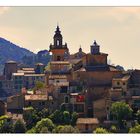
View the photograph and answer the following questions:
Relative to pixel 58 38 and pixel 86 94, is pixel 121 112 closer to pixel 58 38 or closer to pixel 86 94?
pixel 86 94

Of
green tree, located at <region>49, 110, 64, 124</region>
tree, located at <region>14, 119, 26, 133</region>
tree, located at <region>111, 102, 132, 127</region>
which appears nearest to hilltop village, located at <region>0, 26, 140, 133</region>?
tree, located at <region>111, 102, 132, 127</region>

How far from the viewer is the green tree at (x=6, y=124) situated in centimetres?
1558

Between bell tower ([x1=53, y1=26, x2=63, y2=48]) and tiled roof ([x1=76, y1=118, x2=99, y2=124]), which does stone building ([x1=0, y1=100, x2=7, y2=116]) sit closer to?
tiled roof ([x1=76, y1=118, x2=99, y2=124])

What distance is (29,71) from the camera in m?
35.0

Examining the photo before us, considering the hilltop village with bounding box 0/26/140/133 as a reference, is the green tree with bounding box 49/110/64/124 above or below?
below

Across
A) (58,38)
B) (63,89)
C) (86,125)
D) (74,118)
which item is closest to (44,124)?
(86,125)

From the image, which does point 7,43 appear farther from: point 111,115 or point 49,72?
point 111,115

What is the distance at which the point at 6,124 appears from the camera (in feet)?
52.6

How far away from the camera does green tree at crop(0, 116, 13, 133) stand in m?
15.6

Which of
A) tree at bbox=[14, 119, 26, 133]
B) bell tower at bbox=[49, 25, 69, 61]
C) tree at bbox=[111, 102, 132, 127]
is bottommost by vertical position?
tree at bbox=[14, 119, 26, 133]

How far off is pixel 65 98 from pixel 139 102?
2.24 meters

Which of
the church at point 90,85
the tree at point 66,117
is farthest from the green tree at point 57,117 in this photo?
the church at point 90,85

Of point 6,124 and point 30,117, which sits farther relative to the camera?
point 30,117
